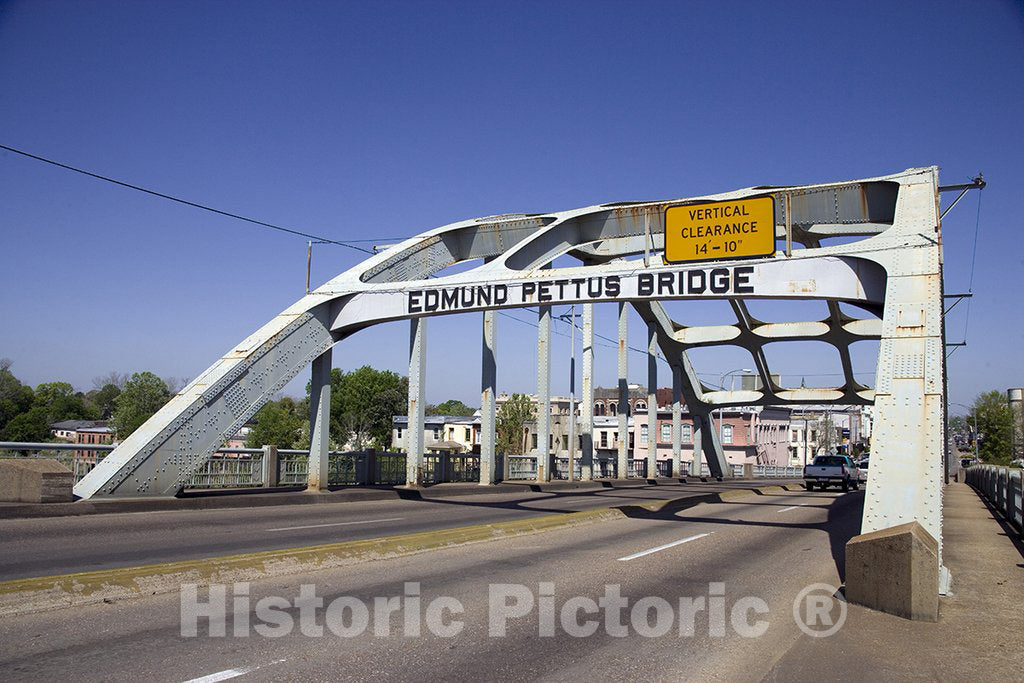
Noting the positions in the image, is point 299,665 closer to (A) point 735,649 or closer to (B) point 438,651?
(B) point 438,651

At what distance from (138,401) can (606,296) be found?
7698 centimetres

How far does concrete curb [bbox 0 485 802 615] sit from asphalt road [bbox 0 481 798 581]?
1.53 m

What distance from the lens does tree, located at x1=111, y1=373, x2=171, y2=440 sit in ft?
263

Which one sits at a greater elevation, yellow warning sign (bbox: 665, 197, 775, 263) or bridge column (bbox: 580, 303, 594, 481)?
yellow warning sign (bbox: 665, 197, 775, 263)

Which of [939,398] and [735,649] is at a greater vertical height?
[939,398]

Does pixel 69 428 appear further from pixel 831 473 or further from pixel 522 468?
pixel 831 473

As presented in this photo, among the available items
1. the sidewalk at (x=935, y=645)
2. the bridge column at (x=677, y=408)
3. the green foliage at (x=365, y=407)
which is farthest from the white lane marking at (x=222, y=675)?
the green foliage at (x=365, y=407)

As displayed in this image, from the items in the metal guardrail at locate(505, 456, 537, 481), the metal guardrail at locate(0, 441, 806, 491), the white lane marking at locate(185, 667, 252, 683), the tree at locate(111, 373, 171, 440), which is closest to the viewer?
the white lane marking at locate(185, 667, 252, 683)

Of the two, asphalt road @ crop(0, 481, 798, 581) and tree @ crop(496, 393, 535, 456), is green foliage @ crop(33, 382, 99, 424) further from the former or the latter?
asphalt road @ crop(0, 481, 798, 581)

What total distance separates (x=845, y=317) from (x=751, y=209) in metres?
27.1

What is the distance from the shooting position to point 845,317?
4291 cm

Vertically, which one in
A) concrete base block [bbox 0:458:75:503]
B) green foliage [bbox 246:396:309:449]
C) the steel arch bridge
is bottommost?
green foliage [bbox 246:396:309:449]

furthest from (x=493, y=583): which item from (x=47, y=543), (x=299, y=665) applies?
(x=47, y=543)

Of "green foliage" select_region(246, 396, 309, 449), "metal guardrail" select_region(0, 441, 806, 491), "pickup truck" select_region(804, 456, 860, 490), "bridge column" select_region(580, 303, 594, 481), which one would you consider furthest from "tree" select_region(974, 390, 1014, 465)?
"green foliage" select_region(246, 396, 309, 449)
